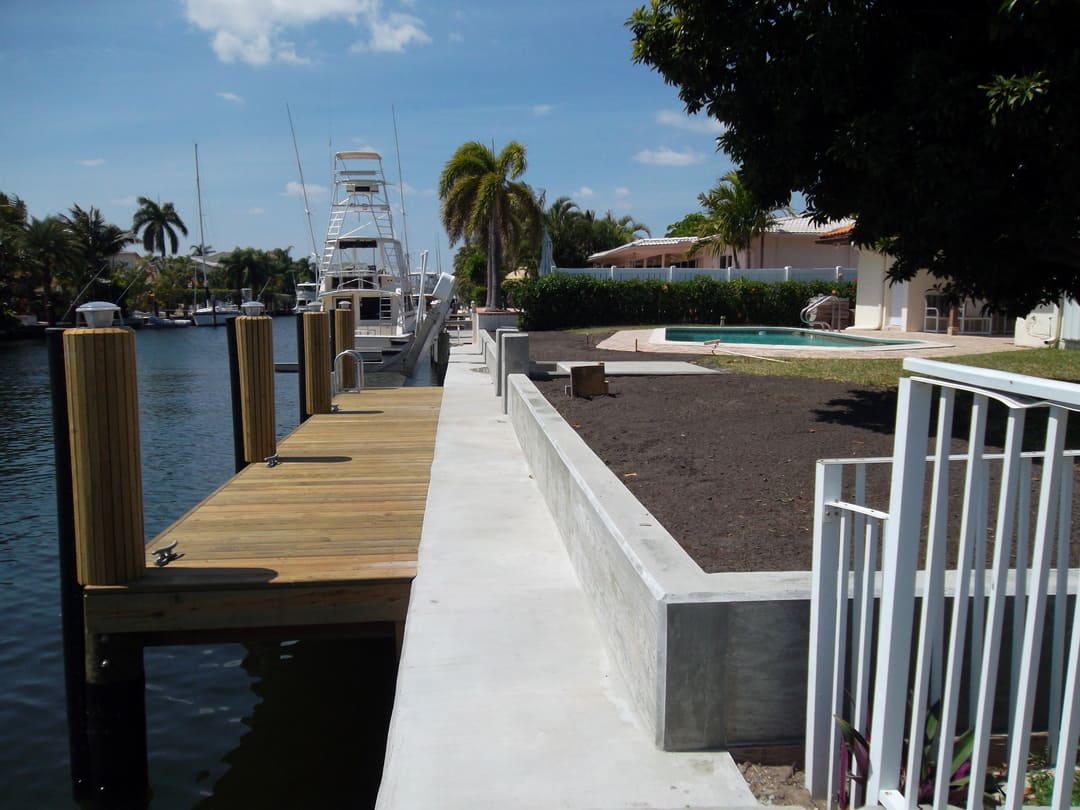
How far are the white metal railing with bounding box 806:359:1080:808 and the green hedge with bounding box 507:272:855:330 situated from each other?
103 ft

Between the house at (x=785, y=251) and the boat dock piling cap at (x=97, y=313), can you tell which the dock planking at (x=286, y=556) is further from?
the house at (x=785, y=251)

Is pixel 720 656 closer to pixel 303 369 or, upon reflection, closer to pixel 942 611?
pixel 942 611

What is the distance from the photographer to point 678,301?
116 feet

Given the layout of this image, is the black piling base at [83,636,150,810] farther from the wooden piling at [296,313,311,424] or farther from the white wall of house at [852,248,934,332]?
the white wall of house at [852,248,934,332]

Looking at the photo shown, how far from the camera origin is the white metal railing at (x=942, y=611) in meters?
2.18

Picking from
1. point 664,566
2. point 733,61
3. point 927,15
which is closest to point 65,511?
point 664,566

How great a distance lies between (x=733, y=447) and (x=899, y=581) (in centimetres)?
497

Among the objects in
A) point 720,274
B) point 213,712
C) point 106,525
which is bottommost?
point 213,712

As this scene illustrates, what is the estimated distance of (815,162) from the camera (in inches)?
366

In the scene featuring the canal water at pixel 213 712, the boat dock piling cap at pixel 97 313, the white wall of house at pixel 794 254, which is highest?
the white wall of house at pixel 794 254

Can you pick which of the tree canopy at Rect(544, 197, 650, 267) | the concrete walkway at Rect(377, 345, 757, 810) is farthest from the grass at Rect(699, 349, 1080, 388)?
the tree canopy at Rect(544, 197, 650, 267)

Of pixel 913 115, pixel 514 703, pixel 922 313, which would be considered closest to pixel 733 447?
pixel 913 115

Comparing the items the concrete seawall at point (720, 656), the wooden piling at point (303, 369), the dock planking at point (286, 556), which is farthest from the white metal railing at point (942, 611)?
the wooden piling at point (303, 369)

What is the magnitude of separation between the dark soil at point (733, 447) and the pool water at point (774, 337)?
11.9m
